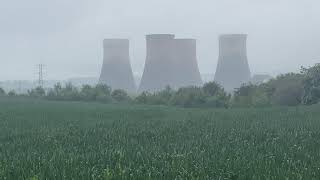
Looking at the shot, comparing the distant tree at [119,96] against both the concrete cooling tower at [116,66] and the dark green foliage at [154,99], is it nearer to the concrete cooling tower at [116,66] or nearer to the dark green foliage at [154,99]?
the dark green foliage at [154,99]

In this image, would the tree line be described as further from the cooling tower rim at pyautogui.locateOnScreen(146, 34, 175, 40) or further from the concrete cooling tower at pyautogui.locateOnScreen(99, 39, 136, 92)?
the concrete cooling tower at pyautogui.locateOnScreen(99, 39, 136, 92)

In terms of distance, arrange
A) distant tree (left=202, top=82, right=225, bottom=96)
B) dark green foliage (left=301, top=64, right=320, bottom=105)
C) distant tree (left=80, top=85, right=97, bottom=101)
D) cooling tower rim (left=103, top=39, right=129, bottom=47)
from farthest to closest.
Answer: cooling tower rim (left=103, top=39, right=129, bottom=47) → distant tree (left=80, top=85, right=97, bottom=101) → distant tree (left=202, top=82, right=225, bottom=96) → dark green foliage (left=301, top=64, right=320, bottom=105)

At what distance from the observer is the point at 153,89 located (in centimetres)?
8794

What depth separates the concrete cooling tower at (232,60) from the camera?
88188mm

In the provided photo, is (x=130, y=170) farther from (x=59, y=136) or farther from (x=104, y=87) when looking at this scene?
(x=104, y=87)

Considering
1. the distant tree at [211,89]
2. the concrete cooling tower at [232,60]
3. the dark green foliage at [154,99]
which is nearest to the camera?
the distant tree at [211,89]

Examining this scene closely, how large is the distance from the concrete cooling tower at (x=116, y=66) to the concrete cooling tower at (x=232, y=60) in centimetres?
1638

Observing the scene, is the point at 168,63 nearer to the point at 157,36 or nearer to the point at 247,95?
the point at 157,36

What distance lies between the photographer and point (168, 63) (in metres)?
86.9

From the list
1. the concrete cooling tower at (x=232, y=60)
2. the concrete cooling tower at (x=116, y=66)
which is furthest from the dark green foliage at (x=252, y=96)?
the concrete cooling tower at (x=116, y=66)

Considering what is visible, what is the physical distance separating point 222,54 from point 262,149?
76.8m

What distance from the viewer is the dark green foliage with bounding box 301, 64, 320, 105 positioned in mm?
46562

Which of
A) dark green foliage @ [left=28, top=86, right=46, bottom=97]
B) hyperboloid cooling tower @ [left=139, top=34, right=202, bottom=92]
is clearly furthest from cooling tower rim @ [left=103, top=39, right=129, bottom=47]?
dark green foliage @ [left=28, top=86, right=46, bottom=97]

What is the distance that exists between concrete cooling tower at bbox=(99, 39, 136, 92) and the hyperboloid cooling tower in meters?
5.58
